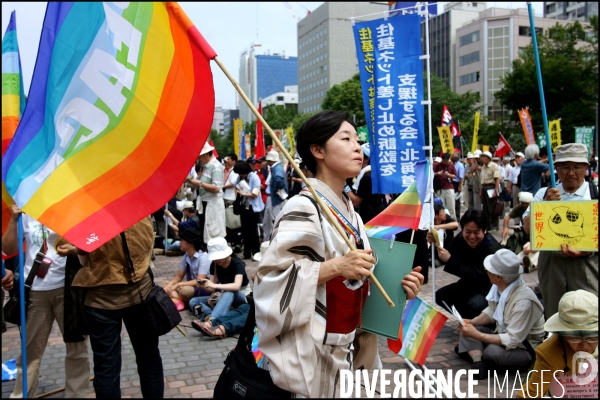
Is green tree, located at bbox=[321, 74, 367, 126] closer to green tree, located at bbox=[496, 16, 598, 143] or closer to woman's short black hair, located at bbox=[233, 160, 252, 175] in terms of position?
green tree, located at bbox=[496, 16, 598, 143]

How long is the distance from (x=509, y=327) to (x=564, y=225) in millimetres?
1141

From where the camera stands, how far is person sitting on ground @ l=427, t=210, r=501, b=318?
5703mm

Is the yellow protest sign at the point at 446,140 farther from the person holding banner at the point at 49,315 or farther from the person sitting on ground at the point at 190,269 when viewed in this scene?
the person holding banner at the point at 49,315

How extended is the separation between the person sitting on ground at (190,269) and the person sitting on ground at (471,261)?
2.95 metres

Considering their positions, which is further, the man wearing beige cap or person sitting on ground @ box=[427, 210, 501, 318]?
the man wearing beige cap

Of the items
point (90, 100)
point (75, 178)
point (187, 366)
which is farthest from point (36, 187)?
point (187, 366)

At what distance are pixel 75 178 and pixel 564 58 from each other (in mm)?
39661

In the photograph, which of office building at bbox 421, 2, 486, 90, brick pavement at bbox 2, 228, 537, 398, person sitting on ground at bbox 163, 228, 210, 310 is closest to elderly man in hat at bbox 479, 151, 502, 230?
brick pavement at bbox 2, 228, 537, 398

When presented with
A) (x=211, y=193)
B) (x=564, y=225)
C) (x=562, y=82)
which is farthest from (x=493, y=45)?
(x=564, y=225)

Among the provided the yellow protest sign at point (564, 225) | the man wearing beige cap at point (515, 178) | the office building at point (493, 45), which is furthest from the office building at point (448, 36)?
the yellow protest sign at point (564, 225)

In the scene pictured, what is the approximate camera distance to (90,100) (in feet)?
8.89

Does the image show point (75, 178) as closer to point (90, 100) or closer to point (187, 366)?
point (90, 100)

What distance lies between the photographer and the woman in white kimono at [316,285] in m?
2.21

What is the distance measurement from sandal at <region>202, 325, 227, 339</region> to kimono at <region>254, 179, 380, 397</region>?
3.88m
